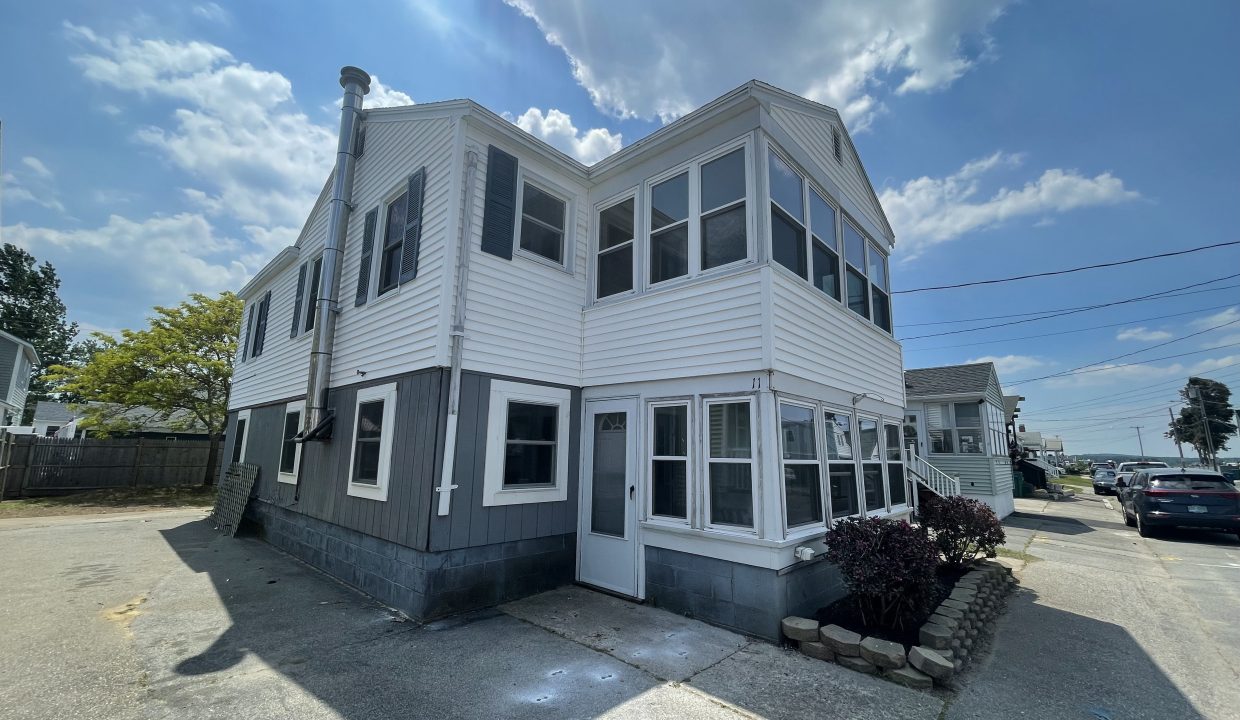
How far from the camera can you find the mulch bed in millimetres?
4477

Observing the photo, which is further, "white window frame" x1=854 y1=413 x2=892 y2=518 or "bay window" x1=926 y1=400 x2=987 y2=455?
"bay window" x1=926 y1=400 x2=987 y2=455

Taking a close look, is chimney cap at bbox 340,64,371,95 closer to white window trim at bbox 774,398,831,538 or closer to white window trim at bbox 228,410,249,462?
white window trim at bbox 228,410,249,462

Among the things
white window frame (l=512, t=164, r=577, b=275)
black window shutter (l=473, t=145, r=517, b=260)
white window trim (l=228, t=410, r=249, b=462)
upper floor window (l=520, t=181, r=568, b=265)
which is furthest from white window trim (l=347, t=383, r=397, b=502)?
white window trim (l=228, t=410, r=249, b=462)

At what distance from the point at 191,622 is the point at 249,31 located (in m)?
8.03

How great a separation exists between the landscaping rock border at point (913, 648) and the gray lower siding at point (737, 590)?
25cm

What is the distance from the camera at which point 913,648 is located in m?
3.88

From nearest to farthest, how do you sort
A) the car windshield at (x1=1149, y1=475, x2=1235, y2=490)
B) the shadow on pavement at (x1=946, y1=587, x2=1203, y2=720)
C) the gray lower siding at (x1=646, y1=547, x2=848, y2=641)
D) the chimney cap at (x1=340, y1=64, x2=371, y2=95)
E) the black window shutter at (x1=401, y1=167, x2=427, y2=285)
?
the shadow on pavement at (x1=946, y1=587, x2=1203, y2=720)
the gray lower siding at (x1=646, y1=547, x2=848, y2=641)
the black window shutter at (x1=401, y1=167, x2=427, y2=285)
the chimney cap at (x1=340, y1=64, x2=371, y2=95)
the car windshield at (x1=1149, y1=475, x2=1235, y2=490)

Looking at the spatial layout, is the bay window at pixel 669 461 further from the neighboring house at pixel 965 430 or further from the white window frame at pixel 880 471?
the neighboring house at pixel 965 430

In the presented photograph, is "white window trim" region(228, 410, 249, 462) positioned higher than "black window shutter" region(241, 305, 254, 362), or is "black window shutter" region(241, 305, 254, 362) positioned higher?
"black window shutter" region(241, 305, 254, 362)

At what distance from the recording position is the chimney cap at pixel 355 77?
7871 mm

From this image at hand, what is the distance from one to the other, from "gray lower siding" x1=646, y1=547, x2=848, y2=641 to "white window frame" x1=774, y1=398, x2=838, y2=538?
36cm

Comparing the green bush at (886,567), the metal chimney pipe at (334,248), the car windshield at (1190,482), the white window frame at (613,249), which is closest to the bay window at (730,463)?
the green bush at (886,567)

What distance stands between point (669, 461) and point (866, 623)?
8.13ft

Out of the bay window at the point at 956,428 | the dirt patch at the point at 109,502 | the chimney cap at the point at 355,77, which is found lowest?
the dirt patch at the point at 109,502
